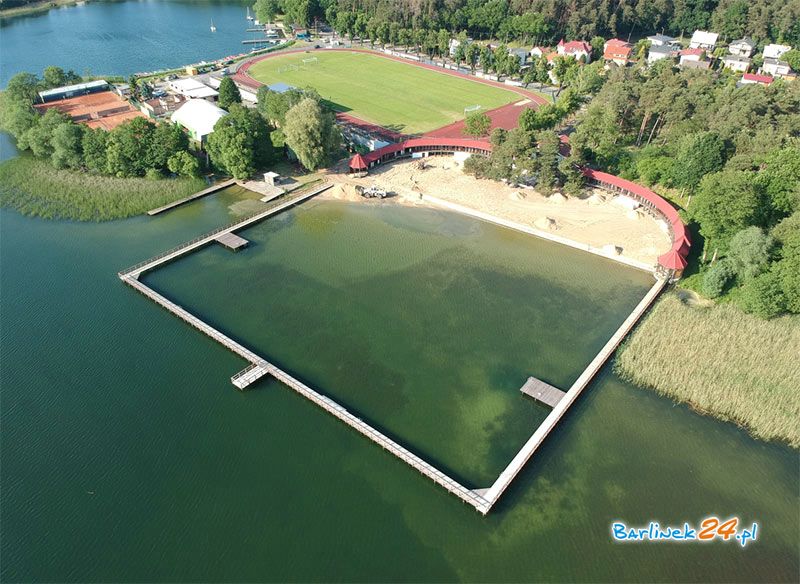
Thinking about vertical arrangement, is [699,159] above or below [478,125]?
above

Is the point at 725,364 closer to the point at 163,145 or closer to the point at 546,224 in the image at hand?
the point at 546,224

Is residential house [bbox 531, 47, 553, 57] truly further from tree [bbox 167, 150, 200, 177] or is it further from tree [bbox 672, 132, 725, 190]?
tree [bbox 167, 150, 200, 177]

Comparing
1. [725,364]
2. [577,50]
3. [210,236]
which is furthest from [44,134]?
[577,50]

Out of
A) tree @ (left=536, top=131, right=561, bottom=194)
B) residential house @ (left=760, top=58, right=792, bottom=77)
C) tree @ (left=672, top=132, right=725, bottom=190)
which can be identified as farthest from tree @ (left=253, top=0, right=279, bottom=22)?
residential house @ (left=760, top=58, right=792, bottom=77)

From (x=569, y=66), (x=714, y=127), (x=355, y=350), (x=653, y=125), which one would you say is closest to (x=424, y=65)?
(x=569, y=66)

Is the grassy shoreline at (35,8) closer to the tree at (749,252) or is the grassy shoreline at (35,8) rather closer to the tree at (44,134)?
the tree at (44,134)

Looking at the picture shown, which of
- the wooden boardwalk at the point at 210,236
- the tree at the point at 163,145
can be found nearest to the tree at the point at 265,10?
the tree at the point at 163,145
